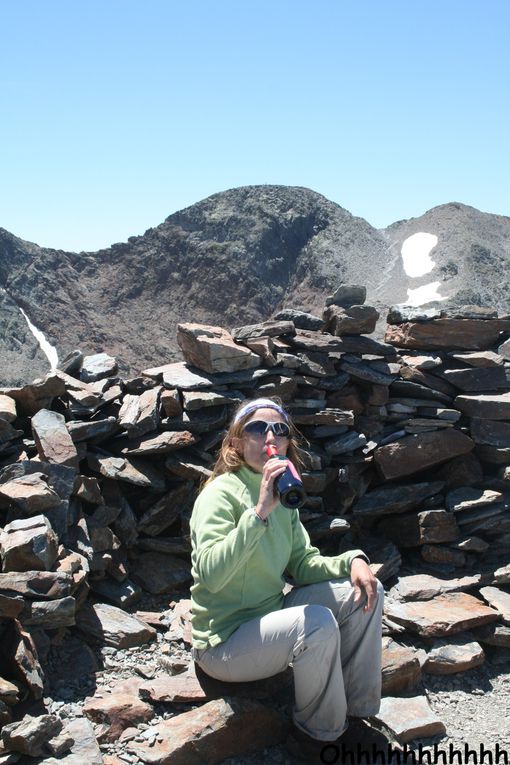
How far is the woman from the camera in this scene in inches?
163

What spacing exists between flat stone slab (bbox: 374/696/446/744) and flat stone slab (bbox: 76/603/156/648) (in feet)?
6.82

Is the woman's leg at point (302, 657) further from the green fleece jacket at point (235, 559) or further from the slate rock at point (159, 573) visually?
the slate rock at point (159, 573)

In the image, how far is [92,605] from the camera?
6.30 metres

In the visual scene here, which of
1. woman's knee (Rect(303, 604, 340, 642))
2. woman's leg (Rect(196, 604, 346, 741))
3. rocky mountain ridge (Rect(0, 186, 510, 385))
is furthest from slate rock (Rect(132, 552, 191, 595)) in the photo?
rocky mountain ridge (Rect(0, 186, 510, 385))

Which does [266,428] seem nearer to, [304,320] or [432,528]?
[432,528]

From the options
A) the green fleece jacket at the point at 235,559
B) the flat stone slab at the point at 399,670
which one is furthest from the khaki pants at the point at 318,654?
the flat stone slab at the point at 399,670

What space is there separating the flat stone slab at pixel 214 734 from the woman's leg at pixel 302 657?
31cm

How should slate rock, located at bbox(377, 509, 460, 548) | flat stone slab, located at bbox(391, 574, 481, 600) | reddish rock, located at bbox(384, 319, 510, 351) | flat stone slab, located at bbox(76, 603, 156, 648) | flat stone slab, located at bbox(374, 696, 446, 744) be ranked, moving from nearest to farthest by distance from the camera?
1. flat stone slab, located at bbox(374, 696, 446, 744)
2. flat stone slab, located at bbox(76, 603, 156, 648)
3. flat stone slab, located at bbox(391, 574, 481, 600)
4. slate rock, located at bbox(377, 509, 460, 548)
5. reddish rock, located at bbox(384, 319, 510, 351)

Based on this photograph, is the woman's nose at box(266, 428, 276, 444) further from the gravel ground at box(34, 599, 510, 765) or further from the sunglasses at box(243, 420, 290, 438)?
the gravel ground at box(34, 599, 510, 765)

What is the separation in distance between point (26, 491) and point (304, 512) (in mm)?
3214

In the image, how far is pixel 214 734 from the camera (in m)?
4.40

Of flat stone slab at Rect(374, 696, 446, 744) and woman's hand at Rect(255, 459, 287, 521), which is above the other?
woman's hand at Rect(255, 459, 287, 521)

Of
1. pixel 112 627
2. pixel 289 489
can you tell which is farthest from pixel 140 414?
pixel 289 489

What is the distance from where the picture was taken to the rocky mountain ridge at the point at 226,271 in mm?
29500
